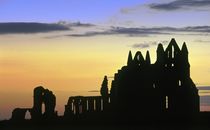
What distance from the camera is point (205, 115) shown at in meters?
60.7

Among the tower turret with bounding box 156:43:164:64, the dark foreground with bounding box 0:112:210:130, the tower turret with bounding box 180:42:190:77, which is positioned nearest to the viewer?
the dark foreground with bounding box 0:112:210:130

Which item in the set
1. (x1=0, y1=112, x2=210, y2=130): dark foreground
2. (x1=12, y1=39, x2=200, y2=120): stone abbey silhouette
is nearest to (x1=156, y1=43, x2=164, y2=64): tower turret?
(x1=12, y1=39, x2=200, y2=120): stone abbey silhouette

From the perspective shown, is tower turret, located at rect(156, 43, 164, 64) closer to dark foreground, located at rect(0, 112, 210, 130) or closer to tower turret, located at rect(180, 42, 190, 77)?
tower turret, located at rect(180, 42, 190, 77)

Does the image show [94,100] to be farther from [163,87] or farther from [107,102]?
[163,87]

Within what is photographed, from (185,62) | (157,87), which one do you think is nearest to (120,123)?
(157,87)

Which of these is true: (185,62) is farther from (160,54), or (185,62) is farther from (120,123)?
(120,123)

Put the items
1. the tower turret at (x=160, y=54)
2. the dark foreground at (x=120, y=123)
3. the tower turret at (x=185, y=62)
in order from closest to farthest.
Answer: the dark foreground at (x=120, y=123) < the tower turret at (x=185, y=62) < the tower turret at (x=160, y=54)

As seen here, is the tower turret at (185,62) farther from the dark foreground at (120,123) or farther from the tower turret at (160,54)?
Result: the dark foreground at (120,123)

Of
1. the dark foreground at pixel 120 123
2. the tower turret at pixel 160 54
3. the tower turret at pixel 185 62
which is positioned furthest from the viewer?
the tower turret at pixel 160 54

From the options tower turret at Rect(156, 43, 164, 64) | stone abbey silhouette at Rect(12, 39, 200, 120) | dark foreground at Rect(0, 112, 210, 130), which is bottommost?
dark foreground at Rect(0, 112, 210, 130)

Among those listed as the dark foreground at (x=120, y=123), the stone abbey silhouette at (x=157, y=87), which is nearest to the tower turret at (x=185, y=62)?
the stone abbey silhouette at (x=157, y=87)

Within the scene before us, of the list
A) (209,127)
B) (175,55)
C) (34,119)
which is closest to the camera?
(209,127)

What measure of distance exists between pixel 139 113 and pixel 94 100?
20.1 feet

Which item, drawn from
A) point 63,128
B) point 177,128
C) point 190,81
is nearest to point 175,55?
point 190,81
